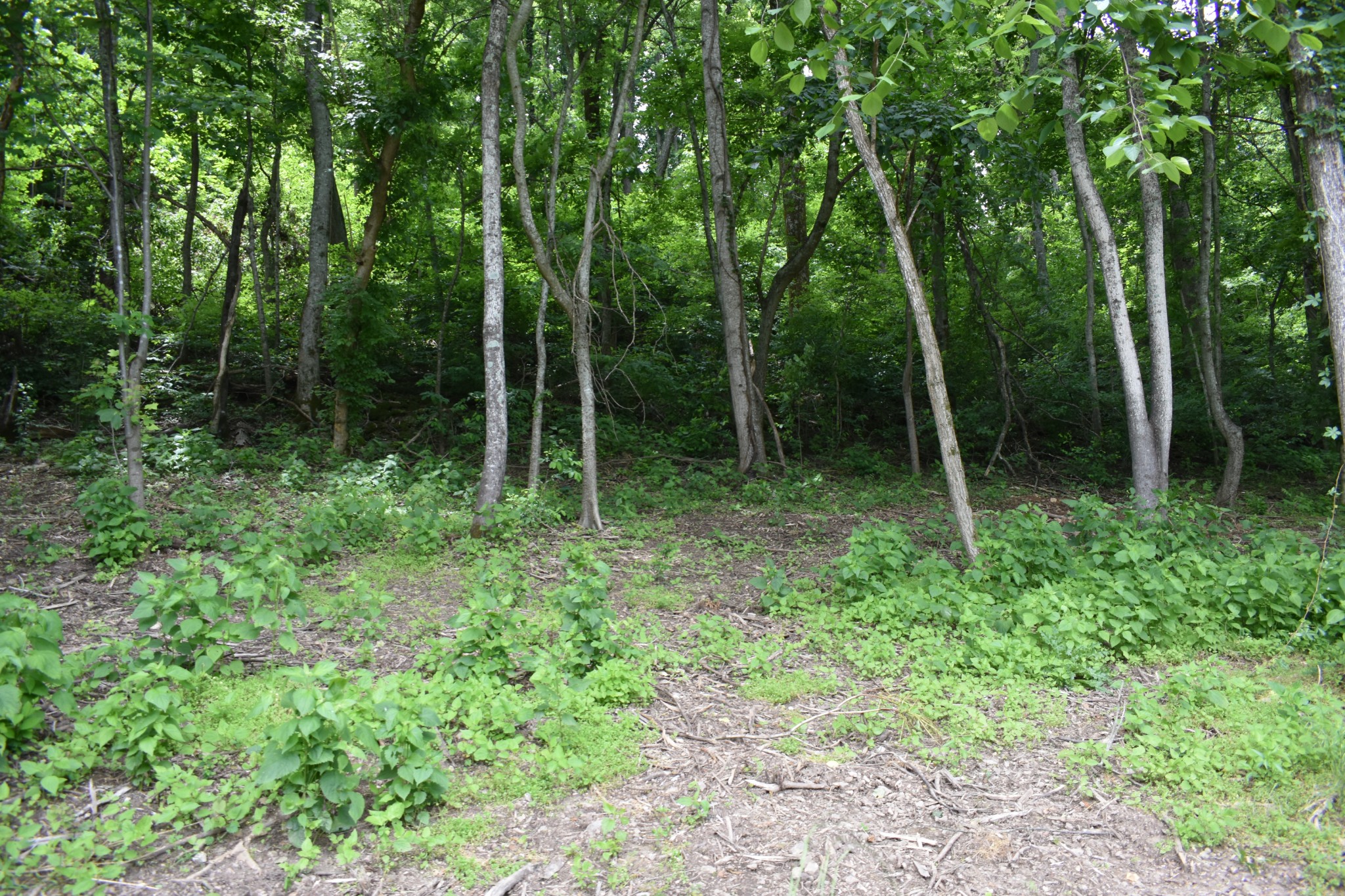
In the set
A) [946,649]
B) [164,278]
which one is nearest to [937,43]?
[946,649]

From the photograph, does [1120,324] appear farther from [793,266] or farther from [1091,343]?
[1091,343]

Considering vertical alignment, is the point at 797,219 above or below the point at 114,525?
above

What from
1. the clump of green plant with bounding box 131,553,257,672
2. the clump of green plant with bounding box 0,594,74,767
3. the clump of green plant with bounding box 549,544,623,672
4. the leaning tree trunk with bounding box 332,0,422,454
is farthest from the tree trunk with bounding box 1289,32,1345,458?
the leaning tree trunk with bounding box 332,0,422,454

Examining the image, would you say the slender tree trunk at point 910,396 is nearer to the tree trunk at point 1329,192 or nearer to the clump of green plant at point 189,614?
the tree trunk at point 1329,192

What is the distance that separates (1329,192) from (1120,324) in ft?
6.22

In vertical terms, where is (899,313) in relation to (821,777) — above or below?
above

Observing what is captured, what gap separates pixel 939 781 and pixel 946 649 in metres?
1.25

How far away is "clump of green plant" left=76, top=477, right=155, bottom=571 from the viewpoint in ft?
19.9

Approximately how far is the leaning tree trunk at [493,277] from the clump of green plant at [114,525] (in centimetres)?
261

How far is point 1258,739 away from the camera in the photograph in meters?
3.48

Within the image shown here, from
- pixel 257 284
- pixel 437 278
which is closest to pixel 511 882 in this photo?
pixel 437 278

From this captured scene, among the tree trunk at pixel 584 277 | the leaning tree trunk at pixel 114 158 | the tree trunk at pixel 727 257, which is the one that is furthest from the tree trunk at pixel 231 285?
the tree trunk at pixel 727 257

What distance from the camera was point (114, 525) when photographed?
615 cm

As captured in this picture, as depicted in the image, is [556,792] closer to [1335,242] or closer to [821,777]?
[821,777]
